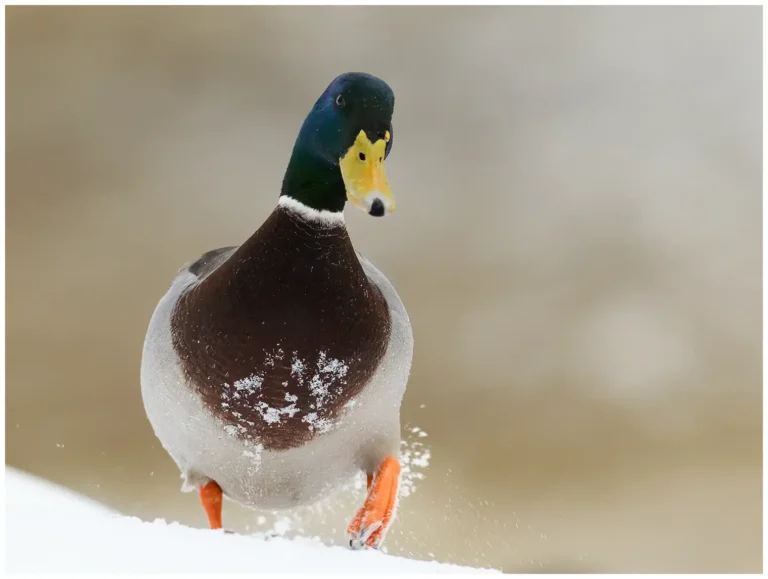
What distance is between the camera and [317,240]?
5.04 feet

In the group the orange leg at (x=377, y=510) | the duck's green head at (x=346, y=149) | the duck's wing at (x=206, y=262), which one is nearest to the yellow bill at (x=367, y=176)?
the duck's green head at (x=346, y=149)

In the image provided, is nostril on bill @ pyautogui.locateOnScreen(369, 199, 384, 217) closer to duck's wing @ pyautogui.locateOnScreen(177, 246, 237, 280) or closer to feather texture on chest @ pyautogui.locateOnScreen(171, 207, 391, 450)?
feather texture on chest @ pyautogui.locateOnScreen(171, 207, 391, 450)

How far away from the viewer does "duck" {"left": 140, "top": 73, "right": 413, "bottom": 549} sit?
1.49 metres

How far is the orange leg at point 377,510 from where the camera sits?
1660 millimetres

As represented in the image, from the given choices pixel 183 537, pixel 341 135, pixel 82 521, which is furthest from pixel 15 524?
pixel 341 135

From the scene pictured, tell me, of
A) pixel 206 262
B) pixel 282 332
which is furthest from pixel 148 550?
pixel 206 262

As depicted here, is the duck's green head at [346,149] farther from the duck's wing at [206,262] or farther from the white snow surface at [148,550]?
the white snow surface at [148,550]

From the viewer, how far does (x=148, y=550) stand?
1.30 m

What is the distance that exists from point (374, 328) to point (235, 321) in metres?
0.27

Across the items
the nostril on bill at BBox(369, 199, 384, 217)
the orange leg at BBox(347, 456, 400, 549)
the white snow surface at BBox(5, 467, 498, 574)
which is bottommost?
the white snow surface at BBox(5, 467, 498, 574)

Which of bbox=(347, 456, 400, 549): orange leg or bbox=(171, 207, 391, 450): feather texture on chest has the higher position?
bbox=(171, 207, 391, 450): feather texture on chest

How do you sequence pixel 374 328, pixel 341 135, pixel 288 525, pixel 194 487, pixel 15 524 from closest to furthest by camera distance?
pixel 15 524 → pixel 341 135 → pixel 374 328 → pixel 194 487 → pixel 288 525

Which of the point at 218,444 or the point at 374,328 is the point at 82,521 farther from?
the point at 374,328

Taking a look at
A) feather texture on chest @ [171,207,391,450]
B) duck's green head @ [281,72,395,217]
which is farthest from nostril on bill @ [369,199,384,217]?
feather texture on chest @ [171,207,391,450]
